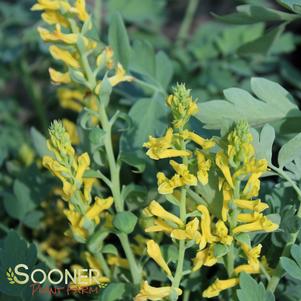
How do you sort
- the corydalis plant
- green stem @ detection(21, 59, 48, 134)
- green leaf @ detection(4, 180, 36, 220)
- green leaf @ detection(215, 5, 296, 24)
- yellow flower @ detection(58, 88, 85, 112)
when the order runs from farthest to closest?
green stem @ detection(21, 59, 48, 134), yellow flower @ detection(58, 88, 85, 112), green leaf @ detection(4, 180, 36, 220), green leaf @ detection(215, 5, 296, 24), the corydalis plant

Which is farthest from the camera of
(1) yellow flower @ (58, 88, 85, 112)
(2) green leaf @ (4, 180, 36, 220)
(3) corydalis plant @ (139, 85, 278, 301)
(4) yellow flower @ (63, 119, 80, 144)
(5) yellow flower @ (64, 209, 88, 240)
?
(1) yellow flower @ (58, 88, 85, 112)

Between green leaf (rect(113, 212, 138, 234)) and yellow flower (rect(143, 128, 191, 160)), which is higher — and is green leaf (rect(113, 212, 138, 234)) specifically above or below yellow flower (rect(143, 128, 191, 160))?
below

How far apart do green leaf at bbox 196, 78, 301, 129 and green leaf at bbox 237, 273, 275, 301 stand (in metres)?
0.19

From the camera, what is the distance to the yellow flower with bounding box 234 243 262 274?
66 cm

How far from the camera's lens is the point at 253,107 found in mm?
776

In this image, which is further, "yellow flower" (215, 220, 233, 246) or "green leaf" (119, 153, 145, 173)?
A: "green leaf" (119, 153, 145, 173)

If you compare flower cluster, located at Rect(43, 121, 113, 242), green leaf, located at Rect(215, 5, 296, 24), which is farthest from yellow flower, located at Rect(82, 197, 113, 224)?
green leaf, located at Rect(215, 5, 296, 24)

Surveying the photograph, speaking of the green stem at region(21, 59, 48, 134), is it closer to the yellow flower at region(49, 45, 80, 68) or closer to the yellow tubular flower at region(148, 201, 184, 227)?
the yellow flower at region(49, 45, 80, 68)

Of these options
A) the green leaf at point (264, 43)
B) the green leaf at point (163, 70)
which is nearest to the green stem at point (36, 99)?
the green leaf at point (163, 70)

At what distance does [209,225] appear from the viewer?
0.66 m

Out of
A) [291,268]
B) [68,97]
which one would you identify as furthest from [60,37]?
[68,97]

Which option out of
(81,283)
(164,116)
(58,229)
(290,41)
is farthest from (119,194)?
(290,41)

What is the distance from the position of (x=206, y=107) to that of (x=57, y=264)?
1.22 feet

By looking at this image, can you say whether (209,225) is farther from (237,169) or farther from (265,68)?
(265,68)
